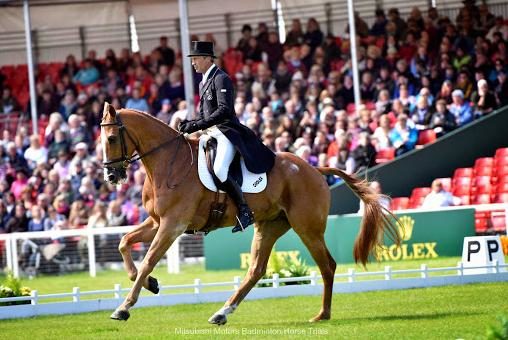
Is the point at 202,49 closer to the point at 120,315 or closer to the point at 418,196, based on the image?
the point at 120,315

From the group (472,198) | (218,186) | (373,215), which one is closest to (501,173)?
(472,198)

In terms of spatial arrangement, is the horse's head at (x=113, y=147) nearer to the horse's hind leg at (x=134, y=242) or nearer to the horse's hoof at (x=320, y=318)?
the horse's hind leg at (x=134, y=242)

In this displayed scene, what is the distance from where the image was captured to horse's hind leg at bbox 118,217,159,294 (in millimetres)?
10711

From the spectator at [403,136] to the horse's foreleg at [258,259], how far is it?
8.61 metres

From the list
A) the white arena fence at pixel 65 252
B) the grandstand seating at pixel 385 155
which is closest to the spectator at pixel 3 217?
the white arena fence at pixel 65 252

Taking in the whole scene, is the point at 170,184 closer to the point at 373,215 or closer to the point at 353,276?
the point at 373,215

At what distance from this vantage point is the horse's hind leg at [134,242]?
1071 centimetres

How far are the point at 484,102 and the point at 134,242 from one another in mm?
10693

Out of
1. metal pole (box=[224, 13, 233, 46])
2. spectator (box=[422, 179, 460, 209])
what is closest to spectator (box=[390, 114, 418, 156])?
spectator (box=[422, 179, 460, 209])

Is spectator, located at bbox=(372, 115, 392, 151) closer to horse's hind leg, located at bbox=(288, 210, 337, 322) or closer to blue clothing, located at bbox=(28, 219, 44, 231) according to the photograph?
blue clothing, located at bbox=(28, 219, 44, 231)

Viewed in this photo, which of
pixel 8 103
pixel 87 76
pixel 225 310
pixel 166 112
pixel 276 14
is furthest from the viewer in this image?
pixel 276 14

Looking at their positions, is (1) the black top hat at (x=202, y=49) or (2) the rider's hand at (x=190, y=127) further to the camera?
(1) the black top hat at (x=202, y=49)

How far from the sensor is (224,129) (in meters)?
11.3

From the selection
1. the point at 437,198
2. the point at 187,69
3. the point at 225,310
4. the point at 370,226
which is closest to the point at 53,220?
the point at 187,69
